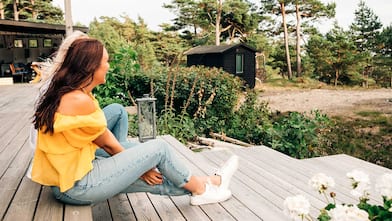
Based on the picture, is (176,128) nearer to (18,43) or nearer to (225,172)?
(225,172)

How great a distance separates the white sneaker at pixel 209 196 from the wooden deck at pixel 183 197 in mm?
36

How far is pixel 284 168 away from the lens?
3.19 m

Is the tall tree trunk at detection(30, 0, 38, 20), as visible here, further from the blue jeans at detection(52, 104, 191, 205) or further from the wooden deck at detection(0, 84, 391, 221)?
the blue jeans at detection(52, 104, 191, 205)

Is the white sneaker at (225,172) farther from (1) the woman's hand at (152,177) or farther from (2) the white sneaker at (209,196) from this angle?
(1) the woman's hand at (152,177)

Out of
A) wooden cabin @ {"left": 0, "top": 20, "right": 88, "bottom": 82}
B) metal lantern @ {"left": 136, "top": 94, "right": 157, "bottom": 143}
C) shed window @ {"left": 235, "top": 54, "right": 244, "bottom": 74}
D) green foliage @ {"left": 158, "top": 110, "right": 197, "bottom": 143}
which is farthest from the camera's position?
shed window @ {"left": 235, "top": 54, "right": 244, "bottom": 74}

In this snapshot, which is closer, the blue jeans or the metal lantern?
the blue jeans

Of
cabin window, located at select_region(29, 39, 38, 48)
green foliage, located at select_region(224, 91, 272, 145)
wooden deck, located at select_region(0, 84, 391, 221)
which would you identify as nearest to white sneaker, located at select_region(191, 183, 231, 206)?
wooden deck, located at select_region(0, 84, 391, 221)

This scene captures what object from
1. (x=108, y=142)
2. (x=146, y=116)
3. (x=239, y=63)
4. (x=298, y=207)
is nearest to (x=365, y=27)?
(x=239, y=63)

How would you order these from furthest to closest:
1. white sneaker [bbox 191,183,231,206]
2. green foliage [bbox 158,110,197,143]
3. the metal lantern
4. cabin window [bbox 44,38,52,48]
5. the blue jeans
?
cabin window [bbox 44,38,52,48]
green foliage [bbox 158,110,197,143]
the metal lantern
white sneaker [bbox 191,183,231,206]
the blue jeans

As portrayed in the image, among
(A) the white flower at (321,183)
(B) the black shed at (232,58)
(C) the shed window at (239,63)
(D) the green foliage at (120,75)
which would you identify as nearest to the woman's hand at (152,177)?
(A) the white flower at (321,183)

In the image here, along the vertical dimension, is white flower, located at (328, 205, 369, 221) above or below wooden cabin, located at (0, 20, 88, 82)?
below

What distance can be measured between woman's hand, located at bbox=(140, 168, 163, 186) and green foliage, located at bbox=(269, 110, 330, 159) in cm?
323

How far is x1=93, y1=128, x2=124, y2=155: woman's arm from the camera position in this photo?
1.50 metres

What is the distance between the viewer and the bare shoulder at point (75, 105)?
4.40 feet
